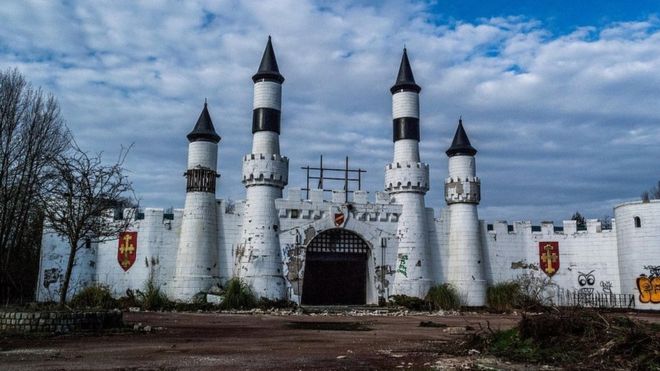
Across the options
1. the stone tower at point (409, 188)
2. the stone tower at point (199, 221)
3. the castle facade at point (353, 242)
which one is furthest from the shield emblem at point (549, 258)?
the stone tower at point (199, 221)

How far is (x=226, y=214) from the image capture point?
2966 cm

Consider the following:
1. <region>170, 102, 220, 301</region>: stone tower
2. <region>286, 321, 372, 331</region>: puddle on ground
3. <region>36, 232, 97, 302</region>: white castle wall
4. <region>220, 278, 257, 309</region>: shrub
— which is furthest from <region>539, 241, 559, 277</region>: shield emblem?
<region>36, 232, 97, 302</region>: white castle wall

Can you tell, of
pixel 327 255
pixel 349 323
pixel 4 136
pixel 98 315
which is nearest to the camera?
pixel 98 315

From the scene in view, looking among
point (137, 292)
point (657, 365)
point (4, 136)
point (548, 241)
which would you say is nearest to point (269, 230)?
point (137, 292)

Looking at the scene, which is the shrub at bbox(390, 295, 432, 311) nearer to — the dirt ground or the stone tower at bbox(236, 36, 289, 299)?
the stone tower at bbox(236, 36, 289, 299)

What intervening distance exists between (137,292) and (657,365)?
2432 cm

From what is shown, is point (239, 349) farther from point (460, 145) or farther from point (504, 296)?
point (460, 145)

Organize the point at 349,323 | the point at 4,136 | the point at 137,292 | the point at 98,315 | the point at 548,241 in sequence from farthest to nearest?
the point at 548,241, the point at 137,292, the point at 4,136, the point at 349,323, the point at 98,315

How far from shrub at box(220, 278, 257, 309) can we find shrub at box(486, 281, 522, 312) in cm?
1275

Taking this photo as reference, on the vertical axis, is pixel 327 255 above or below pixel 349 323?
above

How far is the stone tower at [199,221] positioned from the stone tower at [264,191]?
1570 millimetres

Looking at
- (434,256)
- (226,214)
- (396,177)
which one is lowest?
(434,256)

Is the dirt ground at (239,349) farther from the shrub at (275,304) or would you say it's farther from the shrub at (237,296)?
the shrub at (275,304)

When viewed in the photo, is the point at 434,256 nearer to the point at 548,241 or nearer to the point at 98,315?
the point at 548,241
